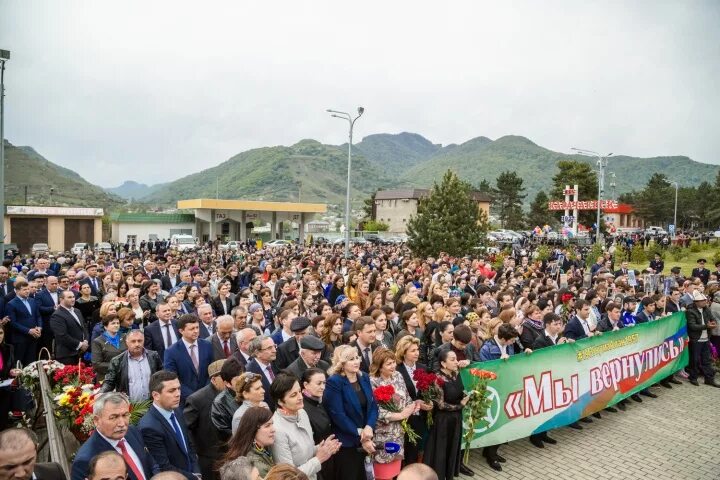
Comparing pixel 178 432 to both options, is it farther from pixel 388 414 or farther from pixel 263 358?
pixel 388 414

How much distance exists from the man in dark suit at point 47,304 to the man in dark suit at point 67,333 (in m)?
1.05

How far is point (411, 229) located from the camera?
1157 inches

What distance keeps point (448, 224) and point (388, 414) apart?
23.8 meters

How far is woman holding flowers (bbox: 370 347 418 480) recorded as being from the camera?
473 cm

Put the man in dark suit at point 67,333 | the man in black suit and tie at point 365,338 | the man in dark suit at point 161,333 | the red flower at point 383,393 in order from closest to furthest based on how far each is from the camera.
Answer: the red flower at point 383,393
the man in black suit and tie at point 365,338
the man in dark suit at point 161,333
the man in dark suit at point 67,333

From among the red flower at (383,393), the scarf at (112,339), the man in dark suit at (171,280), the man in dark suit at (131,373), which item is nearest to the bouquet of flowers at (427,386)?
the red flower at (383,393)

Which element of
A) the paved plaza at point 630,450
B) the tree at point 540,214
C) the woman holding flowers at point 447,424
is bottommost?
the paved plaza at point 630,450

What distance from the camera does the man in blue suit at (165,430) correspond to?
3754mm

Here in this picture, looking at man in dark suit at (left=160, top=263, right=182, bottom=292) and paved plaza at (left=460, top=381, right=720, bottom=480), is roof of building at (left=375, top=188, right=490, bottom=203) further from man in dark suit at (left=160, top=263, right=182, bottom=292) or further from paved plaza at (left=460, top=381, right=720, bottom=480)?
paved plaza at (left=460, top=381, right=720, bottom=480)

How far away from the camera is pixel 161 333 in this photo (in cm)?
659

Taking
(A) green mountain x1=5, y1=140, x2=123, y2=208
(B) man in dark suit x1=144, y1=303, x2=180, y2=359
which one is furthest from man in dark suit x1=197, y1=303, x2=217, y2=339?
(A) green mountain x1=5, y1=140, x2=123, y2=208

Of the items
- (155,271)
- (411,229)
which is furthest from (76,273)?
(411,229)

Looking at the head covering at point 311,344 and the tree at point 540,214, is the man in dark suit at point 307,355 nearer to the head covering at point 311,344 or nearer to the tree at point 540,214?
the head covering at point 311,344

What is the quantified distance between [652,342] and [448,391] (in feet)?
18.0
